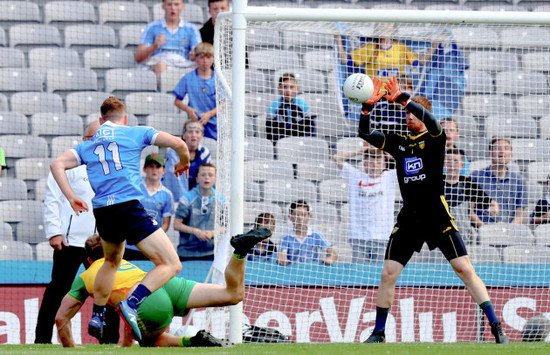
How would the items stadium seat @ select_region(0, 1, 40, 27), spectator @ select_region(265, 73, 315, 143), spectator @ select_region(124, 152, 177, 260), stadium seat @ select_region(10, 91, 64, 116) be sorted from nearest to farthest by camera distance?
spectator @ select_region(265, 73, 315, 143)
spectator @ select_region(124, 152, 177, 260)
stadium seat @ select_region(10, 91, 64, 116)
stadium seat @ select_region(0, 1, 40, 27)

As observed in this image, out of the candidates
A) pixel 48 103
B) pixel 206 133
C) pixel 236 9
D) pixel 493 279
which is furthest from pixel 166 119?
pixel 493 279

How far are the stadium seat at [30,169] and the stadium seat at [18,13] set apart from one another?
2.97m

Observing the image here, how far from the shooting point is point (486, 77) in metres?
9.43

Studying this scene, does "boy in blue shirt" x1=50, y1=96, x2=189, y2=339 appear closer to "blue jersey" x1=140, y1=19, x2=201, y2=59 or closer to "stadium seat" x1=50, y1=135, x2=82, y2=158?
"stadium seat" x1=50, y1=135, x2=82, y2=158

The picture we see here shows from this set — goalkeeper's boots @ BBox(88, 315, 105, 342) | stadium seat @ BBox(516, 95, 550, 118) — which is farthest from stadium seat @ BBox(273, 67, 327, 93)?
goalkeeper's boots @ BBox(88, 315, 105, 342)

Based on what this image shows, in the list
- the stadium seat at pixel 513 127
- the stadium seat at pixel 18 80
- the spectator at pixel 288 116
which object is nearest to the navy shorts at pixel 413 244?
the spectator at pixel 288 116

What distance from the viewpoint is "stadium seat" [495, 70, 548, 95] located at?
9.05 m

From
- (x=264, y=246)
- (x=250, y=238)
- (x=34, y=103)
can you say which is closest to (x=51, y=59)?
(x=34, y=103)

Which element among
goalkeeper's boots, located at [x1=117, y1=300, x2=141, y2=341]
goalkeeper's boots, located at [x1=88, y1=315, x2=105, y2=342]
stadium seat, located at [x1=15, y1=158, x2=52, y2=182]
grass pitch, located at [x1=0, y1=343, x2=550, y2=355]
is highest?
stadium seat, located at [x1=15, y1=158, x2=52, y2=182]

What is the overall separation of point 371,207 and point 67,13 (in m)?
6.06

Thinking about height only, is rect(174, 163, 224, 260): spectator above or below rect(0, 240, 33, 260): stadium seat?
above

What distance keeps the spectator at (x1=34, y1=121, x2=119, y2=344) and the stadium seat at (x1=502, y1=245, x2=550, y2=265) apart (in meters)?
3.79

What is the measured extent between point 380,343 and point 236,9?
9.67 feet

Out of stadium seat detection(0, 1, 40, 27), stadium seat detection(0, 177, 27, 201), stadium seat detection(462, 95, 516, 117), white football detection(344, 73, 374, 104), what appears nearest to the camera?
white football detection(344, 73, 374, 104)
